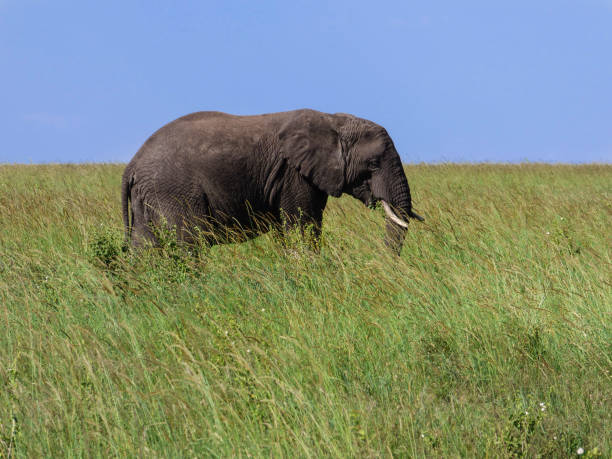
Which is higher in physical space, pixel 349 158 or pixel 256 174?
pixel 349 158

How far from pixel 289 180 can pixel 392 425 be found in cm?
491

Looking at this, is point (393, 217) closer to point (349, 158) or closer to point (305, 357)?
point (349, 158)

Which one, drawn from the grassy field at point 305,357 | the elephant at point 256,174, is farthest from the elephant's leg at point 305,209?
the grassy field at point 305,357

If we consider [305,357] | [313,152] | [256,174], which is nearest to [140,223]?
[256,174]

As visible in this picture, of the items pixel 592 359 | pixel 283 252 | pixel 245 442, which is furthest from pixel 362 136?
pixel 245 442

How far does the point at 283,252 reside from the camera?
6535 mm

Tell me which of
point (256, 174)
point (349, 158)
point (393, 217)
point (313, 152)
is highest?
point (313, 152)

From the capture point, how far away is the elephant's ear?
7.37m

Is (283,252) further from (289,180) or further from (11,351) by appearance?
(11,351)

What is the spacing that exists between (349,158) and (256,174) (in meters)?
1.18

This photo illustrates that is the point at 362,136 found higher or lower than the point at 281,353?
higher

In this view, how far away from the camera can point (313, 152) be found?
24.3ft

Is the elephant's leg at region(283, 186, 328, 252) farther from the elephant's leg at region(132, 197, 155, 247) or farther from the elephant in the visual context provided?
the elephant's leg at region(132, 197, 155, 247)

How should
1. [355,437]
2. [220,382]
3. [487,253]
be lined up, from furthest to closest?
[487,253] → [220,382] → [355,437]
